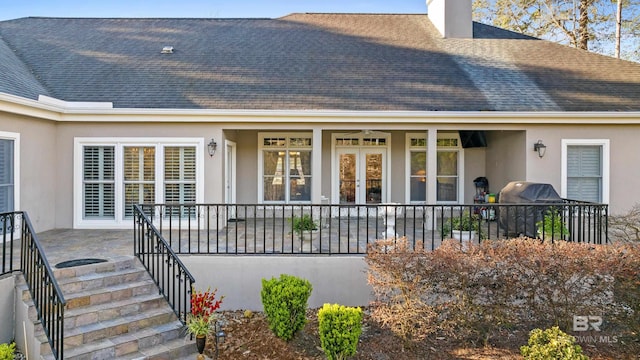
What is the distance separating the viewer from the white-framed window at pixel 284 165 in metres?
10.7

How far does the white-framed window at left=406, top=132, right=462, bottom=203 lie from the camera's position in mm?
10828

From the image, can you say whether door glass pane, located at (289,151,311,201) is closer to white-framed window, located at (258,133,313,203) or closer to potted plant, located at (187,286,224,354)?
white-framed window, located at (258,133,313,203)

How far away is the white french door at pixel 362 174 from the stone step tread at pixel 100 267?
6.17 metres

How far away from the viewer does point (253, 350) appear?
Result: 15.4ft

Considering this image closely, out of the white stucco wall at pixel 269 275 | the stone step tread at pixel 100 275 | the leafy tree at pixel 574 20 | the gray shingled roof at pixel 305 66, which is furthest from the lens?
the leafy tree at pixel 574 20

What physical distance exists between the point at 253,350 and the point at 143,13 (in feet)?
54.3

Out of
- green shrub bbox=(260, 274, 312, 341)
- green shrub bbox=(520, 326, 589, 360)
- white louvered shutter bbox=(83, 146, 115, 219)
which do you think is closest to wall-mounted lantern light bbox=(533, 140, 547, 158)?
green shrub bbox=(520, 326, 589, 360)

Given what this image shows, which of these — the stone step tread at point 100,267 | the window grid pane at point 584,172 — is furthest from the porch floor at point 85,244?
the window grid pane at point 584,172

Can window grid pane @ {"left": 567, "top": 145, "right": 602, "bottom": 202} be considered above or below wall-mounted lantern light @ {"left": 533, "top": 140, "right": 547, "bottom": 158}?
below

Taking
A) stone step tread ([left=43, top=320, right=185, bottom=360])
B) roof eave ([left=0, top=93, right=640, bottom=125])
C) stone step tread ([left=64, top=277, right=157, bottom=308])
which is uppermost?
roof eave ([left=0, top=93, right=640, bottom=125])

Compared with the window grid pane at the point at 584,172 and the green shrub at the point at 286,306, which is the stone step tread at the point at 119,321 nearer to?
the green shrub at the point at 286,306

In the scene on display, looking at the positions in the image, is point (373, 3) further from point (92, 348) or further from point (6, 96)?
point (92, 348)

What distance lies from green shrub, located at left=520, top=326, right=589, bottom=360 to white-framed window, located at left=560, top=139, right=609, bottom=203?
19.1 ft

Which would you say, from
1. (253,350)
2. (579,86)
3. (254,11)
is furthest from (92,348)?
(254,11)
